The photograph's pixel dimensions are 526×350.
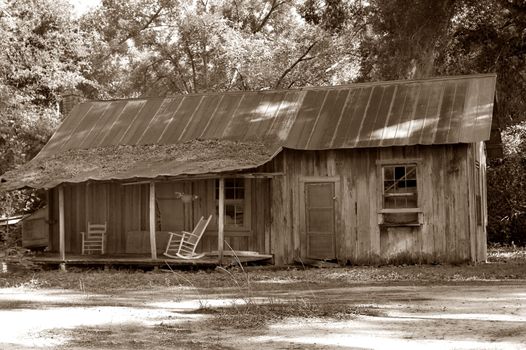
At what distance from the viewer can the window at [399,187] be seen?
1838 centimetres

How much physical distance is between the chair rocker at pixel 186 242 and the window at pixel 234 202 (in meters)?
0.55

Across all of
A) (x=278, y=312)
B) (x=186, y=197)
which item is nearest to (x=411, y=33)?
(x=186, y=197)

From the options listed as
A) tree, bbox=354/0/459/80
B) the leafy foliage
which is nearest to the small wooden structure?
the leafy foliage

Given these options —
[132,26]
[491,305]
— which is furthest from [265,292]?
[132,26]

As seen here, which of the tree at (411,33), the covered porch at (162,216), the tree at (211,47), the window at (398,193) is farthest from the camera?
the tree at (211,47)

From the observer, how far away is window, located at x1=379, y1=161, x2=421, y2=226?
60.1ft

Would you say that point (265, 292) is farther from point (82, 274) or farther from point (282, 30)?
point (282, 30)

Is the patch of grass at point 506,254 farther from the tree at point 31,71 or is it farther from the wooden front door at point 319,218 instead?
the tree at point 31,71

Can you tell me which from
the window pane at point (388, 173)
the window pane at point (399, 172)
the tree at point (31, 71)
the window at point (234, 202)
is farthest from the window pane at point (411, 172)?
the tree at point (31, 71)

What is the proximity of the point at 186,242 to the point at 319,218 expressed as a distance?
10.6ft

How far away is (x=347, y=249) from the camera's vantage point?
18.7 metres

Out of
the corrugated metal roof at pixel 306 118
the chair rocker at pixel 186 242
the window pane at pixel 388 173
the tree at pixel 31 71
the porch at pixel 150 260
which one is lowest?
the porch at pixel 150 260

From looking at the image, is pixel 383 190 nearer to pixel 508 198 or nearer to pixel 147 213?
pixel 147 213

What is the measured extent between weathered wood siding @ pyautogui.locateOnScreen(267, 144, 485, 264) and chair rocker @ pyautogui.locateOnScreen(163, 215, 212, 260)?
176cm
